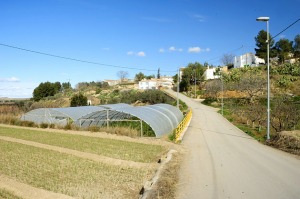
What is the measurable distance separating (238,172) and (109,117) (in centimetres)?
1929

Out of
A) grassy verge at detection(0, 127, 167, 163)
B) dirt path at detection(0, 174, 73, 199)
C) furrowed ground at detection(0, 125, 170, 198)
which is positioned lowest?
grassy verge at detection(0, 127, 167, 163)

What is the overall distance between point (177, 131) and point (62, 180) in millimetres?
15135

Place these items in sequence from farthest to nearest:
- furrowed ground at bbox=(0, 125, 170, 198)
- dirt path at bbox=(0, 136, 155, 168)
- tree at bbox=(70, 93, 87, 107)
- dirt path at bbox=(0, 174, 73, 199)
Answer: tree at bbox=(70, 93, 87, 107)
dirt path at bbox=(0, 136, 155, 168)
furrowed ground at bbox=(0, 125, 170, 198)
dirt path at bbox=(0, 174, 73, 199)

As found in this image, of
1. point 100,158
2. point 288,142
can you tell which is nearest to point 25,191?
point 100,158

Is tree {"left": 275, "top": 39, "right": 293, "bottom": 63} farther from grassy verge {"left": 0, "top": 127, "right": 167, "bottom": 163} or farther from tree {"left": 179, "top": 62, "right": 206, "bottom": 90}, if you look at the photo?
grassy verge {"left": 0, "top": 127, "right": 167, "bottom": 163}

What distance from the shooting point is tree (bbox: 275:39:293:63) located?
332 feet

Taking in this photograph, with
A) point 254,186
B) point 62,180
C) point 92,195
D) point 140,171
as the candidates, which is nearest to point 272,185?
point 254,186

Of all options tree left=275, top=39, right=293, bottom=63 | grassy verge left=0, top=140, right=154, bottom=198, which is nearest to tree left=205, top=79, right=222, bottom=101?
tree left=275, top=39, right=293, bottom=63

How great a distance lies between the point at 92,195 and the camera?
384 inches

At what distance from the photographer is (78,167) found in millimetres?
13734

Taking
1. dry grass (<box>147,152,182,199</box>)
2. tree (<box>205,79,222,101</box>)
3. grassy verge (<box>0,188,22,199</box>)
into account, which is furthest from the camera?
tree (<box>205,79,222,101</box>)

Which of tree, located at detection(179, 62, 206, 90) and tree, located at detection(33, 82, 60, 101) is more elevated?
tree, located at detection(179, 62, 206, 90)

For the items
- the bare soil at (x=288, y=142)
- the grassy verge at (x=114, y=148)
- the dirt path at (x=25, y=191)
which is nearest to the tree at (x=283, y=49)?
the bare soil at (x=288, y=142)

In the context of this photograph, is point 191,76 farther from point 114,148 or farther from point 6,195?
point 6,195
